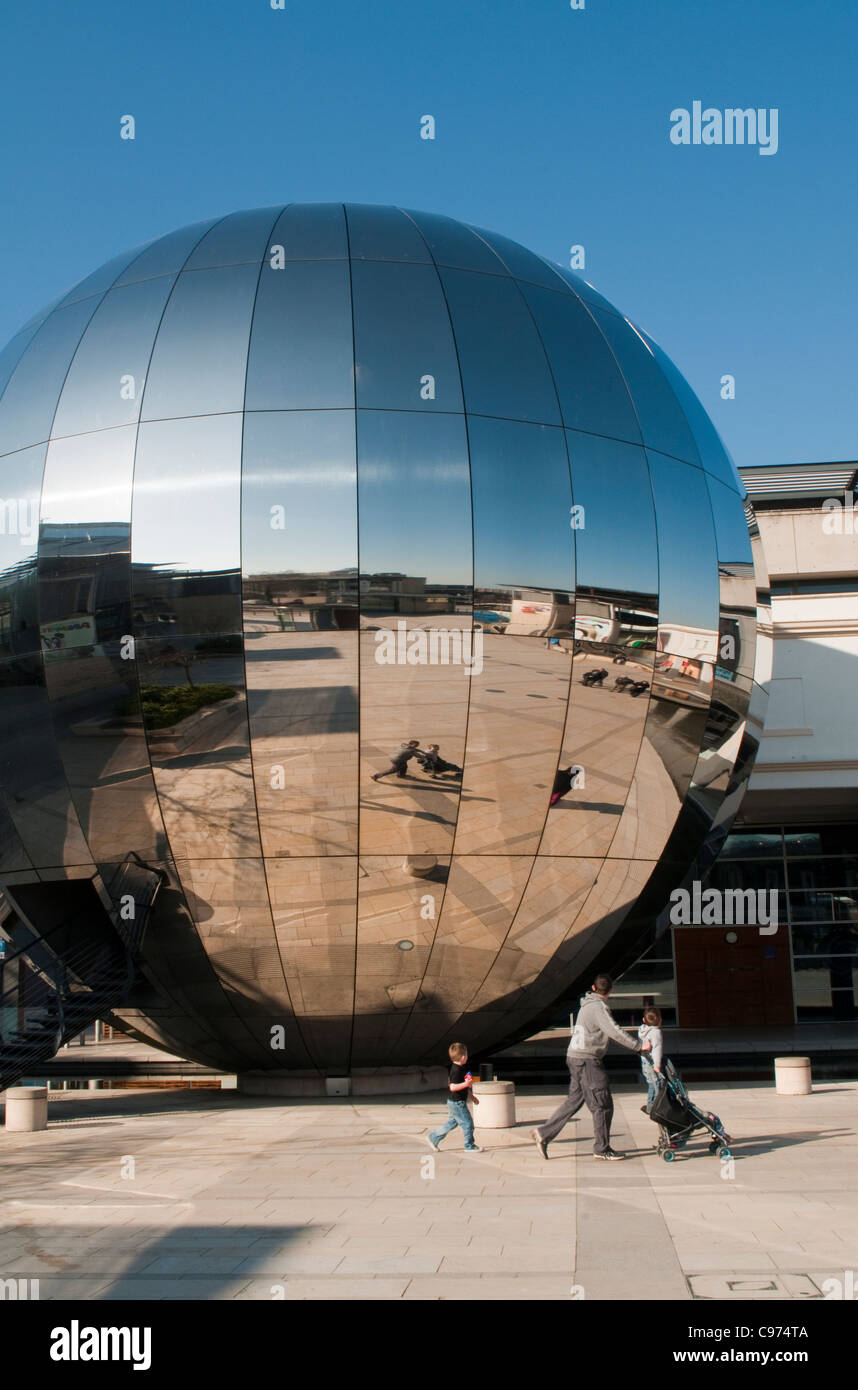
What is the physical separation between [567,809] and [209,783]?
135 inches

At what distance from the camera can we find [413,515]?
11273mm

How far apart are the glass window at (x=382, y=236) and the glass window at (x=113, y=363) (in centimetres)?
197

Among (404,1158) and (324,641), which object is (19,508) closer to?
(324,641)

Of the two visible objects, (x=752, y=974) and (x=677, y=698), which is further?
(x=752, y=974)

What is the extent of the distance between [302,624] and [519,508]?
2324 mm

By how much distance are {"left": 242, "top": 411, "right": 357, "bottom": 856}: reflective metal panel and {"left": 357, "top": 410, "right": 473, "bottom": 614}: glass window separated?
0.17 metres

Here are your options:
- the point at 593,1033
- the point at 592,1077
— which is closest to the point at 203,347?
the point at 593,1033

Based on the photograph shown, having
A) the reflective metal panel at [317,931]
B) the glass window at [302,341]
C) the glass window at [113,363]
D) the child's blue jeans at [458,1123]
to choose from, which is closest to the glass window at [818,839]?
the reflective metal panel at [317,931]

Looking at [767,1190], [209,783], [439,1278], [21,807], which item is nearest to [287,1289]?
[439,1278]

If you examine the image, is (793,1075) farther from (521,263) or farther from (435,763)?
(521,263)

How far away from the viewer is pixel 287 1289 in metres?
6.58

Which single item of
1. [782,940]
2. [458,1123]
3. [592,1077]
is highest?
[592,1077]

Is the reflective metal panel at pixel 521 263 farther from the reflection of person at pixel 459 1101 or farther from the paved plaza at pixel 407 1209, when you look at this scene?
the paved plaza at pixel 407 1209

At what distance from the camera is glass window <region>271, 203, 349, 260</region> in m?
12.5
